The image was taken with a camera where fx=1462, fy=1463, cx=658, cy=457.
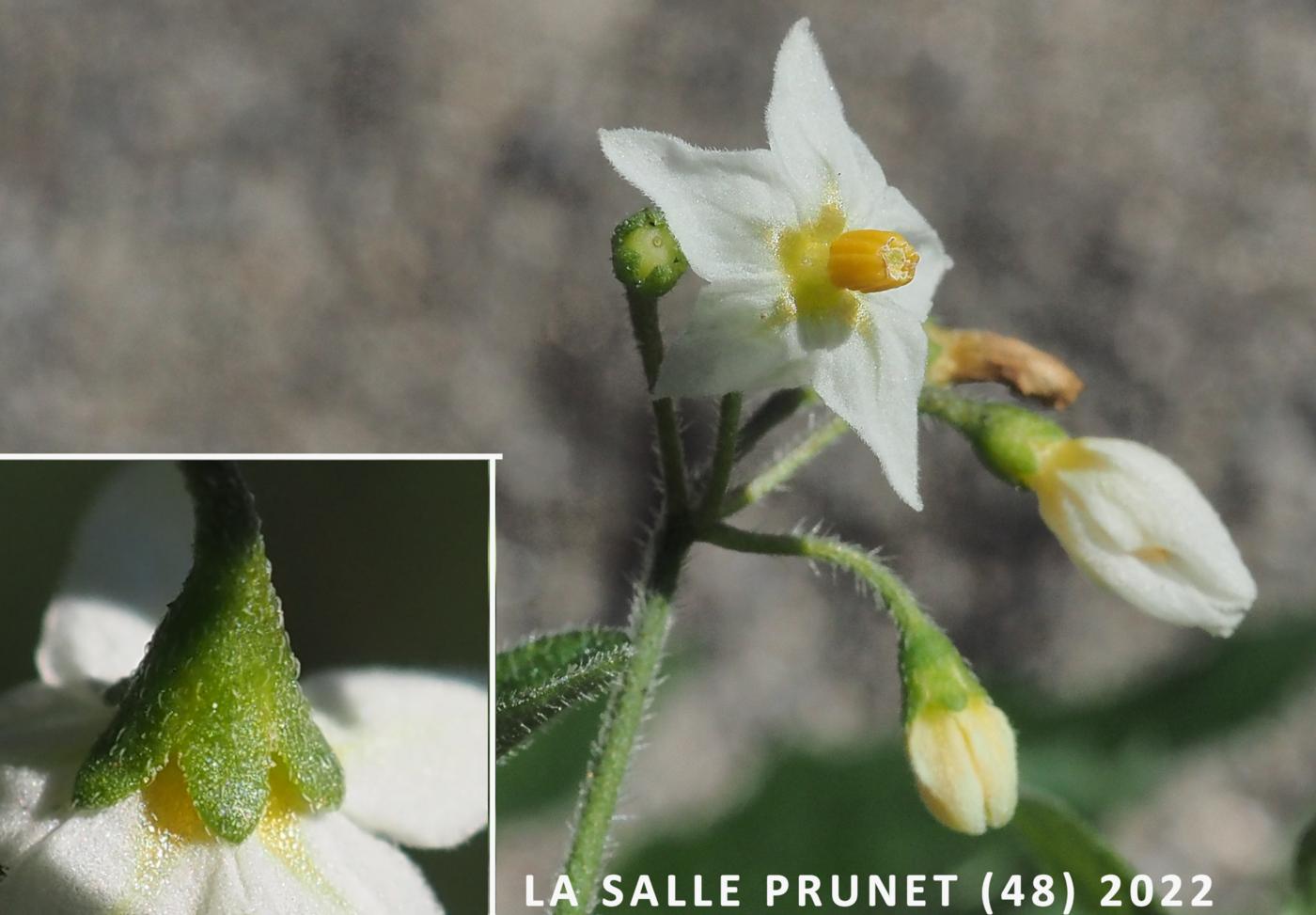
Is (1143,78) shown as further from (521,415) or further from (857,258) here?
(857,258)

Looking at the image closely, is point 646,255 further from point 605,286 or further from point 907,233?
point 605,286

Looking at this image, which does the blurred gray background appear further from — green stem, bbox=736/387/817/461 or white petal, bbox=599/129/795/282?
white petal, bbox=599/129/795/282

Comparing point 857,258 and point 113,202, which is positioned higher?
point 113,202

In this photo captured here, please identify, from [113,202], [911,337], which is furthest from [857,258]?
[113,202]

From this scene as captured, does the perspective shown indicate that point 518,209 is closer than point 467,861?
No

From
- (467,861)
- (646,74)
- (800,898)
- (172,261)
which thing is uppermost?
(646,74)

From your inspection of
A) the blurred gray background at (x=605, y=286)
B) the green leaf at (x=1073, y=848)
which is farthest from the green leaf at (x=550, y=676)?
the blurred gray background at (x=605, y=286)

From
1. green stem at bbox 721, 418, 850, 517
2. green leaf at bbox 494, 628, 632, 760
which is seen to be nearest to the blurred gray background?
green stem at bbox 721, 418, 850, 517

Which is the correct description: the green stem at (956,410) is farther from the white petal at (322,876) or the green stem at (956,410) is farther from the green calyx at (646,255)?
the white petal at (322,876)
